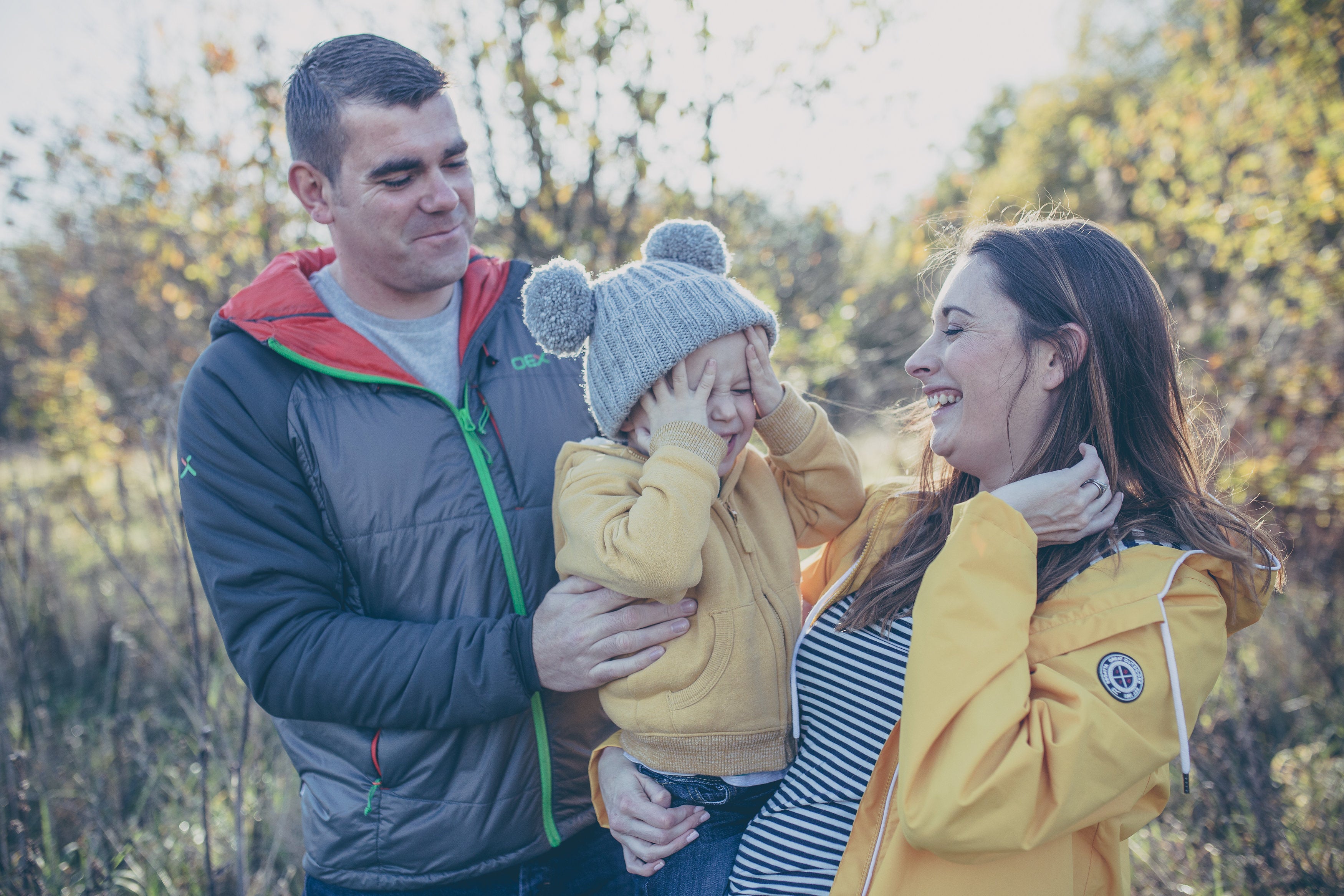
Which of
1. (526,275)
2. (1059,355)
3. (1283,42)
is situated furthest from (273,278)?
(1283,42)

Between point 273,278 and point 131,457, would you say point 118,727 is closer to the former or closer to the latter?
point 273,278

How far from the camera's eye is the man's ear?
2113mm

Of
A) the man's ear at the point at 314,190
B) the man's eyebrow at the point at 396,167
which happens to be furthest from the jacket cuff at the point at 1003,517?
the man's ear at the point at 314,190

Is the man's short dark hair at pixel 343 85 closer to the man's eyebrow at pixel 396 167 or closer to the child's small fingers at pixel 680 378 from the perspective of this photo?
the man's eyebrow at pixel 396 167

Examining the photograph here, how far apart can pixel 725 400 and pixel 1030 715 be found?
3.01 ft

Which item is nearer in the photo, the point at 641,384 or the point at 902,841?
the point at 902,841

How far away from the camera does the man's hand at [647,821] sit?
1.70 m

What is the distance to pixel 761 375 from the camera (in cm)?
193

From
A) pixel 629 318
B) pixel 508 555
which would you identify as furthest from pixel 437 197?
pixel 508 555

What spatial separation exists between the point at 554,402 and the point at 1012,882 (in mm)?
1497

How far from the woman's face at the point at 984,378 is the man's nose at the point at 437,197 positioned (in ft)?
4.19

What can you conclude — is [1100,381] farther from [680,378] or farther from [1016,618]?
[680,378]

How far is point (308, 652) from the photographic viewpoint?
67.4 inches

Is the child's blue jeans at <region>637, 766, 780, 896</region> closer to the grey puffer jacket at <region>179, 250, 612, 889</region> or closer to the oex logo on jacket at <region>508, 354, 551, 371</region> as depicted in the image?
the grey puffer jacket at <region>179, 250, 612, 889</region>
